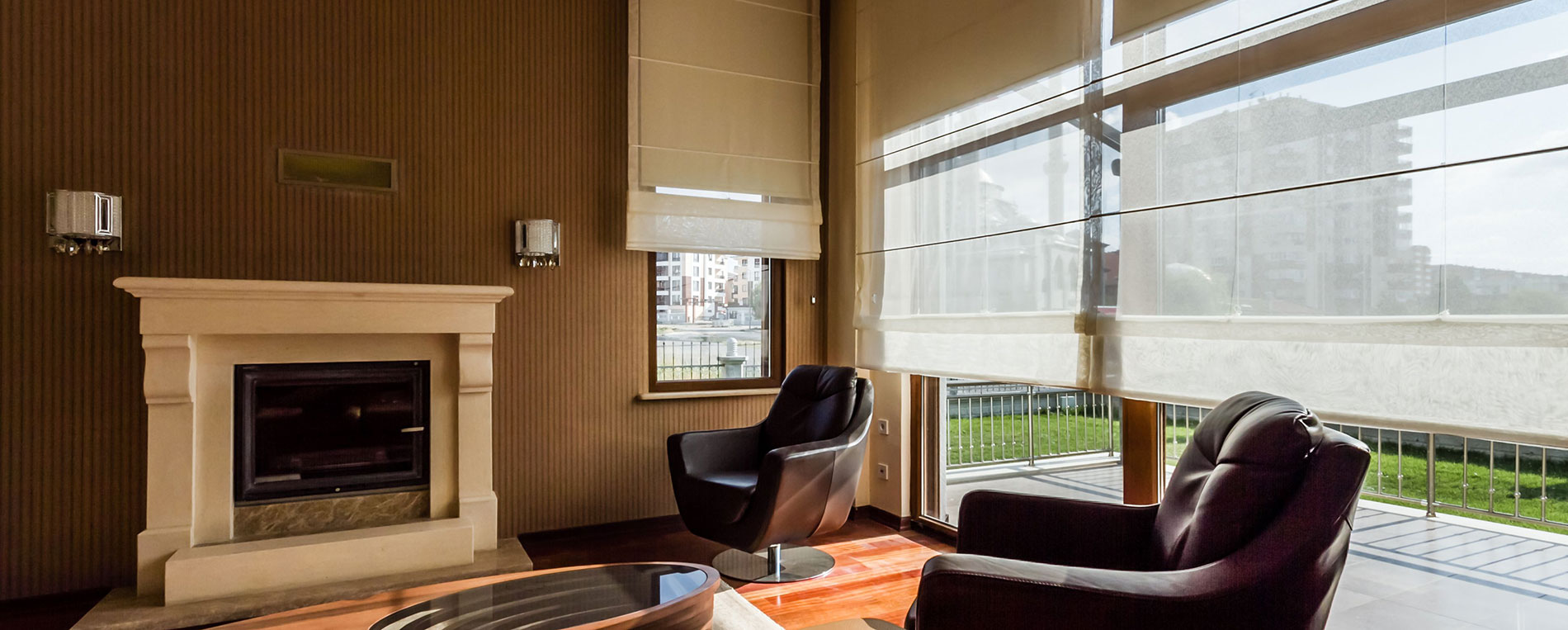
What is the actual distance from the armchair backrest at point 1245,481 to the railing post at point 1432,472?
55 cm

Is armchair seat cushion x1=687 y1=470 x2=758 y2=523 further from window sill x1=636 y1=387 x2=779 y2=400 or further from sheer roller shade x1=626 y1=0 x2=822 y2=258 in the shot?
sheer roller shade x1=626 y1=0 x2=822 y2=258

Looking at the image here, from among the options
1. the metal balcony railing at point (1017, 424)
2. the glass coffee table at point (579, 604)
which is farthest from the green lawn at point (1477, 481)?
the glass coffee table at point (579, 604)

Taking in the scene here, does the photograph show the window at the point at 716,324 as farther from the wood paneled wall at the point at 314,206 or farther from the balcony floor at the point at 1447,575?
the balcony floor at the point at 1447,575

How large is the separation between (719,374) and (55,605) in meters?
2.91

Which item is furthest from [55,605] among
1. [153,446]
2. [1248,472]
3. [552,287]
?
[1248,472]

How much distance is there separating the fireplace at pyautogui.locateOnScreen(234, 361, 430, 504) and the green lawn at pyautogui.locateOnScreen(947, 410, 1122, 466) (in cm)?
261

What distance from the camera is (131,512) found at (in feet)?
10.3

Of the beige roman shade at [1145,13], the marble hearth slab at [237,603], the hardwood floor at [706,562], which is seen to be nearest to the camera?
the hardwood floor at [706,562]

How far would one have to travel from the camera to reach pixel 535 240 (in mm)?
3668

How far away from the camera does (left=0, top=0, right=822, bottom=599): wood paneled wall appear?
118 inches

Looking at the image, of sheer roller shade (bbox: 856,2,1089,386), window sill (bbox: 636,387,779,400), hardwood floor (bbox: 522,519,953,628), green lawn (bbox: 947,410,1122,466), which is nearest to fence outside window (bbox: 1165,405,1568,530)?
sheer roller shade (bbox: 856,2,1089,386)

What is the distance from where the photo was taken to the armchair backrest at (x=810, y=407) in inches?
142

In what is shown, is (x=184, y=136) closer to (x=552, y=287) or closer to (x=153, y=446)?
(x=153, y=446)

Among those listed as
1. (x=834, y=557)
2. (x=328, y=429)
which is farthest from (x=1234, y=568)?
(x=328, y=429)
